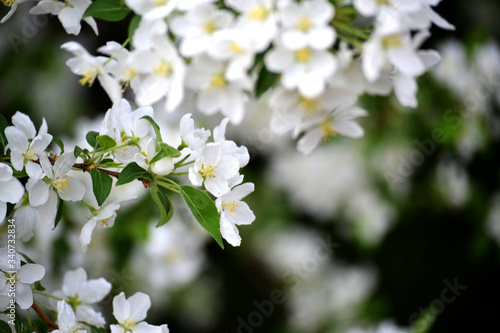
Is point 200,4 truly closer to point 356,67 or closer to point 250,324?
point 356,67

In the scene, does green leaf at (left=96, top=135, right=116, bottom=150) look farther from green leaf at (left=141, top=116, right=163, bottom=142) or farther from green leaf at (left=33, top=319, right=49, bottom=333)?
green leaf at (left=33, top=319, right=49, bottom=333)

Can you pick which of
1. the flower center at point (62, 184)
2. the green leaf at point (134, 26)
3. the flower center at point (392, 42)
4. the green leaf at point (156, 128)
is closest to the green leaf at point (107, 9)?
the green leaf at point (134, 26)

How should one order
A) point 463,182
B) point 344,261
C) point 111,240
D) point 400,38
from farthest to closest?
point 344,261
point 463,182
point 111,240
point 400,38

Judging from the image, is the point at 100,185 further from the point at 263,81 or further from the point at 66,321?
the point at 263,81

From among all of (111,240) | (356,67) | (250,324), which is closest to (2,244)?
(111,240)

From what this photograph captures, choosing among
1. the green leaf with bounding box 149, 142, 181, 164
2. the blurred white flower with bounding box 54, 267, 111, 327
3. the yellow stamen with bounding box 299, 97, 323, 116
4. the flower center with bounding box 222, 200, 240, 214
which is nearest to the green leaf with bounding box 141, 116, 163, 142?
the green leaf with bounding box 149, 142, 181, 164

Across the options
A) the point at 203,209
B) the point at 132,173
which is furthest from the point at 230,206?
the point at 132,173
